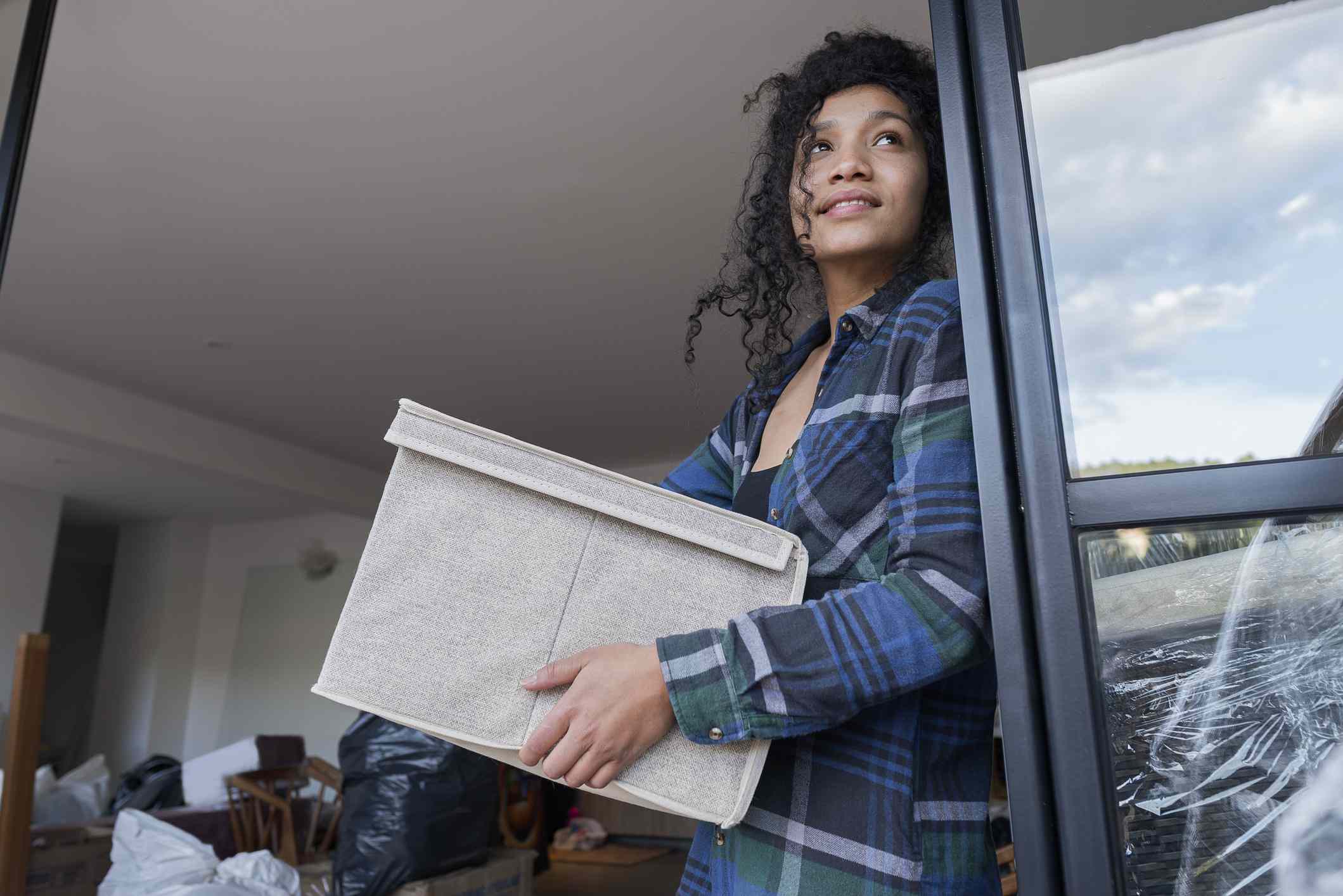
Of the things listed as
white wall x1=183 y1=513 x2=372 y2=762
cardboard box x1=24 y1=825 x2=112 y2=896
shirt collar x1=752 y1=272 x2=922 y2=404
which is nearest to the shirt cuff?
shirt collar x1=752 y1=272 x2=922 y2=404

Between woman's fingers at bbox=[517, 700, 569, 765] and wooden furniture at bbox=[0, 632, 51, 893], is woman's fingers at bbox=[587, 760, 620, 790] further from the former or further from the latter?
wooden furniture at bbox=[0, 632, 51, 893]

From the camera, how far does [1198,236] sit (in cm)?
60

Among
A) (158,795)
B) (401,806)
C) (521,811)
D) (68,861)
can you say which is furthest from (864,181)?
(158,795)

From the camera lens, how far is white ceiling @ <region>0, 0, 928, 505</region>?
2.38 m

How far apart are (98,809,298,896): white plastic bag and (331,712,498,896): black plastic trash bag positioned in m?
0.29

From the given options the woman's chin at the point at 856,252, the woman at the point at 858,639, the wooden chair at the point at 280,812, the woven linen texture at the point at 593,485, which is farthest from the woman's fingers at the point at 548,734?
the wooden chair at the point at 280,812

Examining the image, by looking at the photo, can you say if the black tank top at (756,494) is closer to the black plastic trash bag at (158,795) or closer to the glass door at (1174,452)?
the glass door at (1174,452)

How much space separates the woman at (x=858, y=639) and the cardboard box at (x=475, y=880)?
2047mm

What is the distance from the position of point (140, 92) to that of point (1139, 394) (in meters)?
2.87

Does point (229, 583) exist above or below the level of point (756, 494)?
above

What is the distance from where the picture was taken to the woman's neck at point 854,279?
0.87m

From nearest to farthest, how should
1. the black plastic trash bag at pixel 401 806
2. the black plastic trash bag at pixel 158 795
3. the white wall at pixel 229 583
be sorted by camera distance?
the black plastic trash bag at pixel 401 806 < the black plastic trash bag at pixel 158 795 < the white wall at pixel 229 583

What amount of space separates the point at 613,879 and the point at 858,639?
14.8 ft

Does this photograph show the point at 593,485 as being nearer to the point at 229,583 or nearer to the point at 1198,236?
the point at 1198,236
